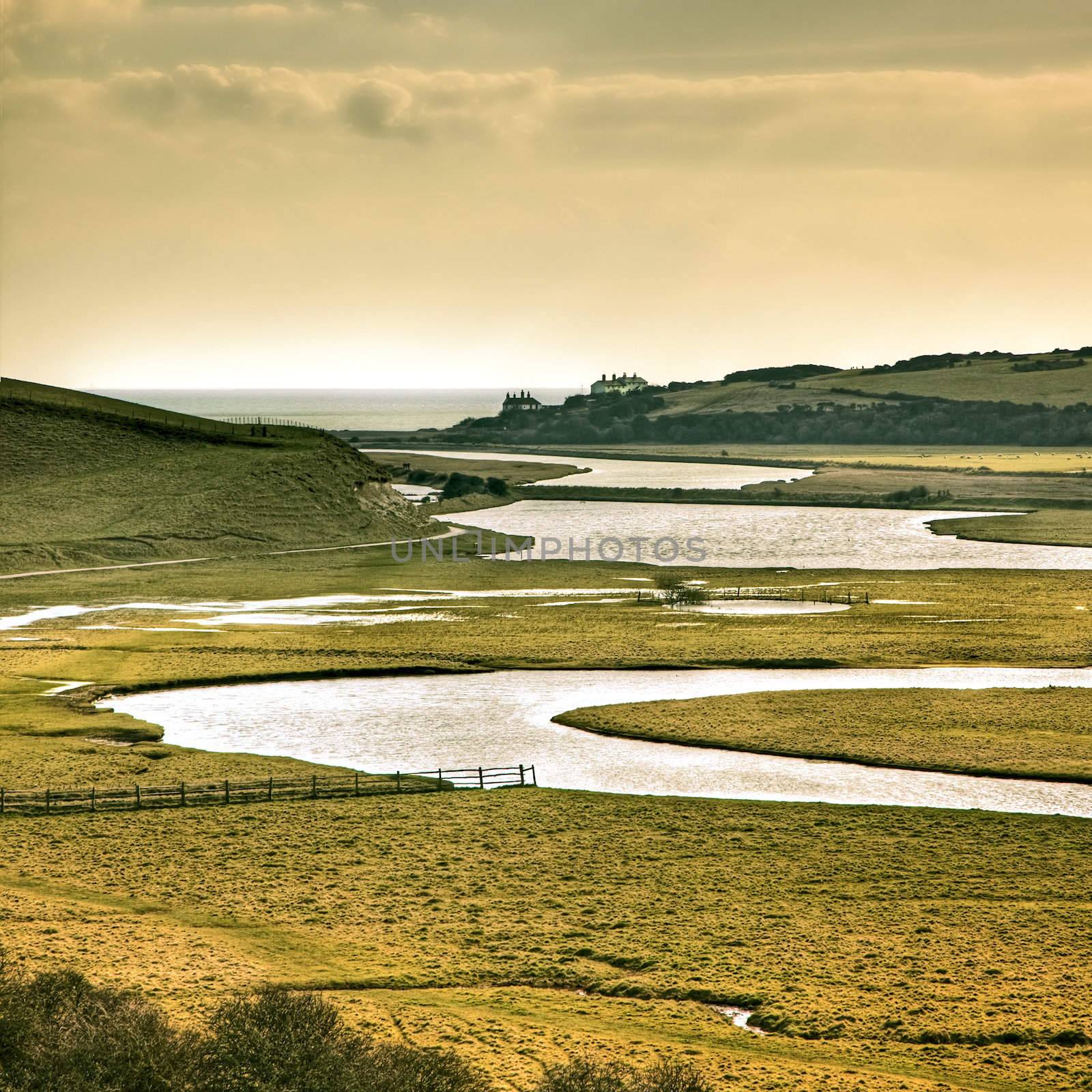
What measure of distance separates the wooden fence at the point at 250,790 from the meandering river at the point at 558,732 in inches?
81.7

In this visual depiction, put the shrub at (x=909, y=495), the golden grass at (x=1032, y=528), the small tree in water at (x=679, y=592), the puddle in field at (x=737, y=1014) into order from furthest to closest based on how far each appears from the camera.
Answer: the shrub at (x=909, y=495), the golden grass at (x=1032, y=528), the small tree in water at (x=679, y=592), the puddle in field at (x=737, y=1014)

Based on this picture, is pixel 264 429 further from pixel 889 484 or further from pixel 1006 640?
pixel 1006 640

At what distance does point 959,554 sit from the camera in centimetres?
11519

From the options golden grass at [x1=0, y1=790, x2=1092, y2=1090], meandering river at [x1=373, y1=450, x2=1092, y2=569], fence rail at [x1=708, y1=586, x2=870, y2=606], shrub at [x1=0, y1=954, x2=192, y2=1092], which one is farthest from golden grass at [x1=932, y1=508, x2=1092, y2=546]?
shrub at [x1=0, y1=954, x2=192, y2=1092]

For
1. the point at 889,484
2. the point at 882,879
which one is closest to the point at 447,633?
the point at 882,879

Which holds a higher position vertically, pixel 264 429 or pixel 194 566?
pixel 264 429

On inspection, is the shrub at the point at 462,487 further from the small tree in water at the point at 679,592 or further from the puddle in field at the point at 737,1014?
the puddle in field at the point at 737,1014

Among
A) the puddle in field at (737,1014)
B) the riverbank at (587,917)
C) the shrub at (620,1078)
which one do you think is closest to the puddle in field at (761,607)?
the riverbank at (587,917)

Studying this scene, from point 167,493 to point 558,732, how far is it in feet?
269

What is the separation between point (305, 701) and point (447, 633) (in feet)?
54.5

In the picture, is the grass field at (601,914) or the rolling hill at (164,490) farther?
the rolling hill at (164,490)

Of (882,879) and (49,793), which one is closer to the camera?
(882,879)

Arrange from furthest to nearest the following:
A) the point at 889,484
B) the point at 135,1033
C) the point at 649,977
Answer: the point at 889,484, the point at 649,977, the point at 135,1033

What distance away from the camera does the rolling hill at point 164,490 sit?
115062mm
